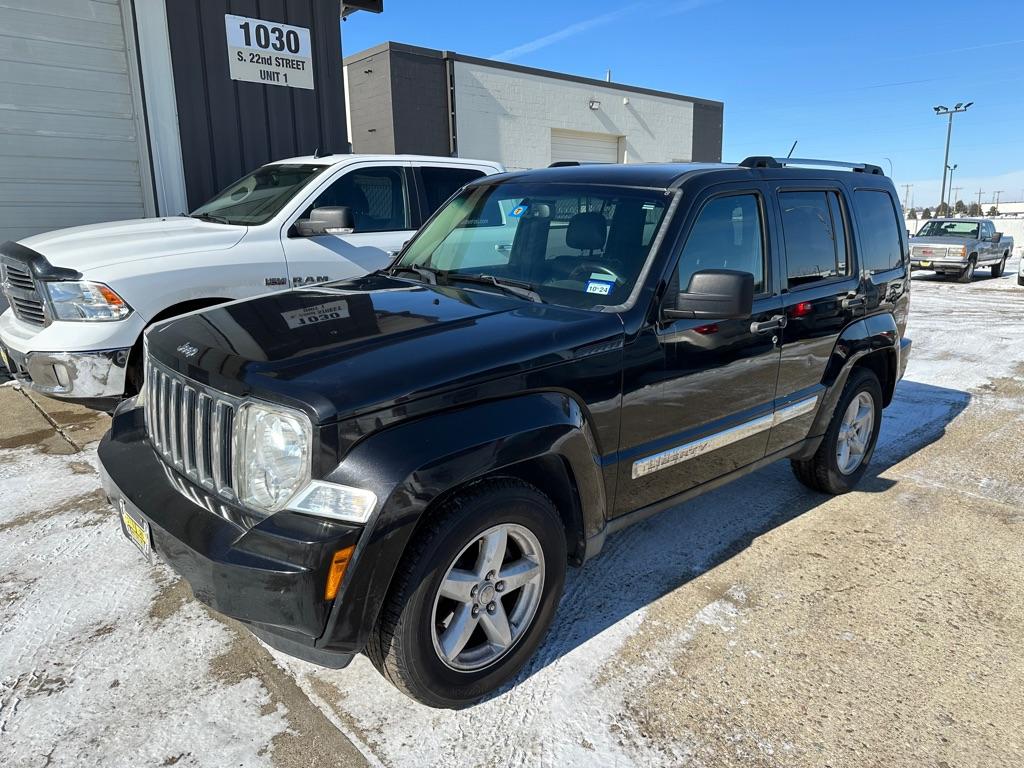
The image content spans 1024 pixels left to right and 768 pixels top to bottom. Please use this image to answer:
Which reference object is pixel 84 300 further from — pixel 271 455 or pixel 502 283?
pixel 271 455

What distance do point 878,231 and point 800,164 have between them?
771 millimetres

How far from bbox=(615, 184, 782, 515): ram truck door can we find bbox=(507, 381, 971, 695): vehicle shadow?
484mm

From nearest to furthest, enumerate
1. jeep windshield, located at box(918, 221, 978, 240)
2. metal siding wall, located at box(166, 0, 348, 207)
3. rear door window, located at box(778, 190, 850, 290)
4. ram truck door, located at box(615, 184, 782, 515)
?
ram truck door, located at box(615, 184, 782, 515), rear door window, located at box(778, 190, 850, 290), metal siding wall, located at box(166, 0, 348, 207), jeep windshield, located at box(918, 221, 978, 240)

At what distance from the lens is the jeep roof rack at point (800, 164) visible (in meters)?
3.91

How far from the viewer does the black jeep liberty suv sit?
220 cm

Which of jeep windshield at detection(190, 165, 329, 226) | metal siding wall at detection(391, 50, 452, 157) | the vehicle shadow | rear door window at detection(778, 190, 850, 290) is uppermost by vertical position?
metal siding wall at detection(391, 50, 452, 157)

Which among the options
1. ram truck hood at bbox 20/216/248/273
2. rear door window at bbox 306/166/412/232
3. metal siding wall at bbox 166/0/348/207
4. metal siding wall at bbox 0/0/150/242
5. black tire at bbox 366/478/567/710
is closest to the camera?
black tire at bbox 366/478/567/710

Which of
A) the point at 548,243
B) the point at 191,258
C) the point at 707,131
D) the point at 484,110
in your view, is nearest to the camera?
the point at 548,243

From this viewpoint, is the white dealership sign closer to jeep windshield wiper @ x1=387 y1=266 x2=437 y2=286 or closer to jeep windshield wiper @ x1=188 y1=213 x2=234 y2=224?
jeep windshield wiper @ x1=188 y1=213 x2=234 y2=224

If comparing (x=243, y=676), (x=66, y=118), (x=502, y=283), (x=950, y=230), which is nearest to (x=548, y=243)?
(x=502, y=283)

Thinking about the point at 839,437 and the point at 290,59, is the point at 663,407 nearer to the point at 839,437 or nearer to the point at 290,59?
the point at 839,437

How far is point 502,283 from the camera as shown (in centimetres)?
334

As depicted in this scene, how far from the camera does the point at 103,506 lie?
4223mm

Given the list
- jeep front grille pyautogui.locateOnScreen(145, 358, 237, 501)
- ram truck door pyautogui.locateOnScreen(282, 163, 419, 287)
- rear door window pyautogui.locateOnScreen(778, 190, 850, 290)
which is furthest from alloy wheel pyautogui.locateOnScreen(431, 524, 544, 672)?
ram truck door pyautogui.locateOnScreen(282, 163, 419, 287)
